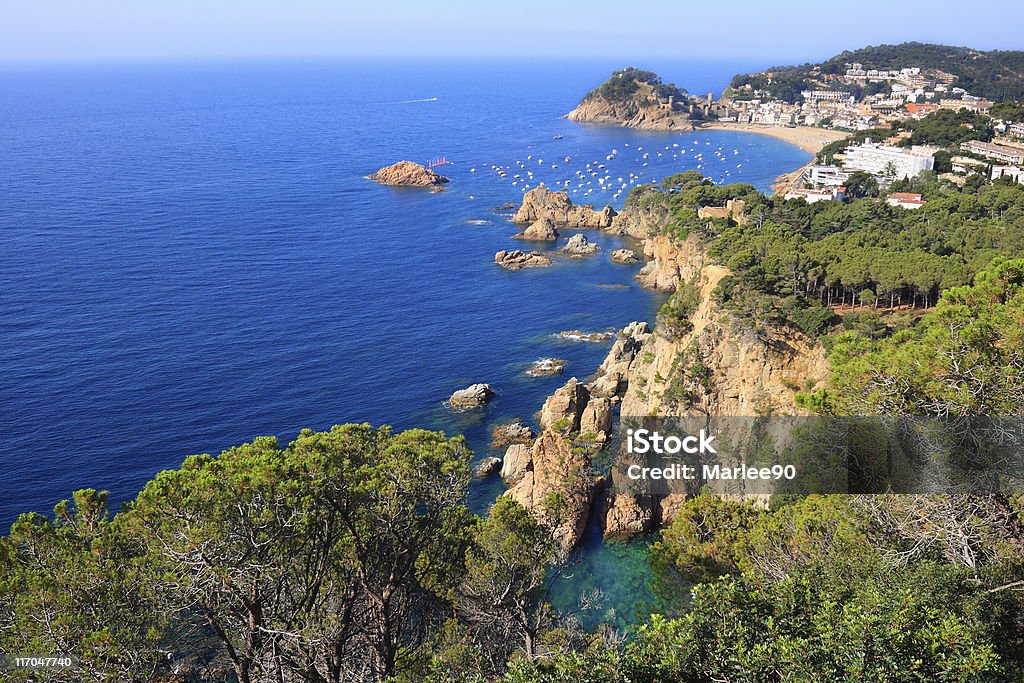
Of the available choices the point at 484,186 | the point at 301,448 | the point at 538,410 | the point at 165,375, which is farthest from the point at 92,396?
the point at 484,186

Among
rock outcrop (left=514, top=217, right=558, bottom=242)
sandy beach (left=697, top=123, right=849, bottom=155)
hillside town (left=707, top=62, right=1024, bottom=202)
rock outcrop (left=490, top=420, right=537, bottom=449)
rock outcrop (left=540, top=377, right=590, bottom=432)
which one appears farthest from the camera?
sandy beach (left=697, top=123, right=849, bottom=155)

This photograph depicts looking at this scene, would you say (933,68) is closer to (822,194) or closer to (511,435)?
(822,194)

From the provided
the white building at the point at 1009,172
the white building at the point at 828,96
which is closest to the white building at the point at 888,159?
the white building at the point at 1009,172

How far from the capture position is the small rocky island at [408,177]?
94812mm

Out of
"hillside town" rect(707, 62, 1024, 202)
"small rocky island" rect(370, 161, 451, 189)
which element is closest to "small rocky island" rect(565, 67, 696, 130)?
"hillside town" rect(707, 62, 1024, 202)

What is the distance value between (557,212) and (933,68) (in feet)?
454

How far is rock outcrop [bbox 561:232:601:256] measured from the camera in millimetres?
67938

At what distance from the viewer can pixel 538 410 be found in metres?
37.8

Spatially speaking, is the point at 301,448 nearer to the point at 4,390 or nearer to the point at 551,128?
the point at 4,390

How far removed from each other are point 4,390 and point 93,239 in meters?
29.9

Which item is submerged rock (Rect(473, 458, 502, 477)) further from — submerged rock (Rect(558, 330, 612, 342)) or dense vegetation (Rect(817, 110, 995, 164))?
dense vegetation (Rect(817, 110, 995, 164))

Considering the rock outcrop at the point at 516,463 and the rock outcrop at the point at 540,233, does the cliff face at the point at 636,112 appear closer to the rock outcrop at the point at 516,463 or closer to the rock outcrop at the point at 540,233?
the rock outcrop at the point at 540,233

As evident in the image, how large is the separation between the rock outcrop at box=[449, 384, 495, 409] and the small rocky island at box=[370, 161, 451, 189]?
60504 mm

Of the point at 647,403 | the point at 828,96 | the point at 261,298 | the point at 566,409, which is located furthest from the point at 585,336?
the point at 828,96
